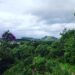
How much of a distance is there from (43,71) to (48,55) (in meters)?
23.1

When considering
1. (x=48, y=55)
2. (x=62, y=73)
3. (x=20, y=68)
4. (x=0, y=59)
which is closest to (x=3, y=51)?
(x=0, y=59)

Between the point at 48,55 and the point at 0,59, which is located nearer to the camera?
the point at 0,59

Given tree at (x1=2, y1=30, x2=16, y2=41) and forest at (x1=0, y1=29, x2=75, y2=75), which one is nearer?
forest at (x1=0, y1=29, x2=75, y2=75)

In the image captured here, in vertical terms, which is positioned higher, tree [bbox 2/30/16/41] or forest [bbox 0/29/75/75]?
tree [bbox 2/30/16/41]

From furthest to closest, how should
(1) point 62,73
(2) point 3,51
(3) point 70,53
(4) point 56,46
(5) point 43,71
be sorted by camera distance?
1. (4) point 56,46
2. (3) point 70,53
3. (2) point 3,51
4. (5) point 43,71
5. (1) point 62,73

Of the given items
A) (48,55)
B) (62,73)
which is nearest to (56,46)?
(48,55)

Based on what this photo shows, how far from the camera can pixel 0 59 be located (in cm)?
3419

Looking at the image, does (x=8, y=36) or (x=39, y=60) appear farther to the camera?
(x=8, y=36)

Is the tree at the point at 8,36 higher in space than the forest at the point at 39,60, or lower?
higher

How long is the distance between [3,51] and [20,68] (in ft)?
20.7

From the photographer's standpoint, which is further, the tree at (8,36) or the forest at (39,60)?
the tree at (8,36)

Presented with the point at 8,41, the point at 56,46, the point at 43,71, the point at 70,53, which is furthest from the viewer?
the point at 56,46

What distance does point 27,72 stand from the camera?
95.4 ft

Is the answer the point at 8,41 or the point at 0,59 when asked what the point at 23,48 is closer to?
the point at 8,41
